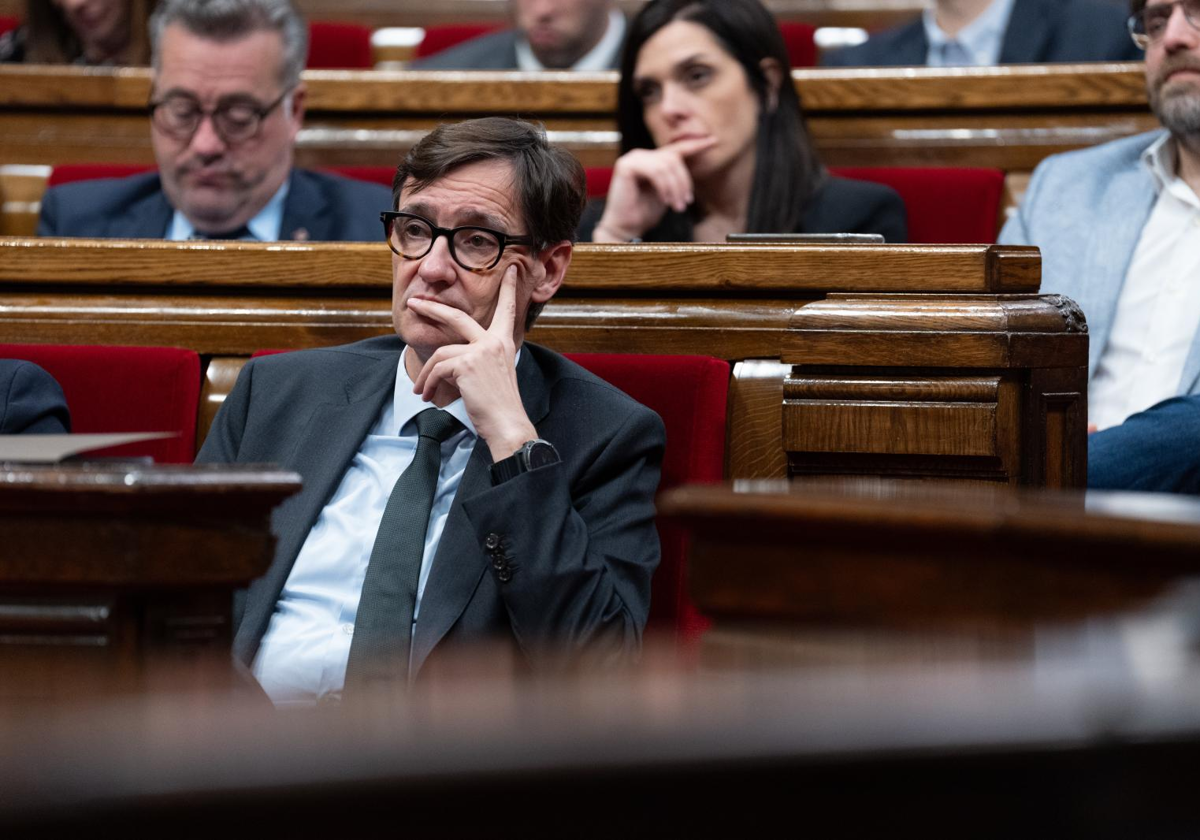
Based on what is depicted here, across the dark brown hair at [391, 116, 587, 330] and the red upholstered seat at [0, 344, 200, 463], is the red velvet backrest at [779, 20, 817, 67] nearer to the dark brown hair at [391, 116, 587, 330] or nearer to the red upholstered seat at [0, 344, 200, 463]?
the dark brown hair at [391, 116, 587, 330]

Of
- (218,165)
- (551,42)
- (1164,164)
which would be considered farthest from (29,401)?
(551,42)

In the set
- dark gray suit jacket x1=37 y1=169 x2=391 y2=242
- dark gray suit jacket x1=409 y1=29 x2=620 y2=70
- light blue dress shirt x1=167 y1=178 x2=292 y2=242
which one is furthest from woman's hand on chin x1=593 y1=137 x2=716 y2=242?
dark gray suit jacket x1=409 y1=29 x2=620 y2=70

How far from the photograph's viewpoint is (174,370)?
1121mm

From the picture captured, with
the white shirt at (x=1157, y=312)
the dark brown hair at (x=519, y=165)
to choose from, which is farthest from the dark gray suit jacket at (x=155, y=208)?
the white shirt at (x=1157, y=312)

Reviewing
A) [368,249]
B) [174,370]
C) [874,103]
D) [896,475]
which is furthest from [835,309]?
[874,103]

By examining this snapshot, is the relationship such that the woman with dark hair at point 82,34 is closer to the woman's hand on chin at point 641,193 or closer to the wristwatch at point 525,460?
the woman's hand on chin at point 641,193

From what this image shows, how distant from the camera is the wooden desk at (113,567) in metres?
0.58

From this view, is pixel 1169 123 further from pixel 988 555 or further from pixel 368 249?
pixel 988 555

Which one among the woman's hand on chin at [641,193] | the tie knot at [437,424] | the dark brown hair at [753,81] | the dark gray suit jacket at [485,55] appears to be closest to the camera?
the tie knot at [437,424]

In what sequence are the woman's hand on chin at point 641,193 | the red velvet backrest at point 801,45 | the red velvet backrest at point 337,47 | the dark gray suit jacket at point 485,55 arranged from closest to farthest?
the woman's hand on chin at point 641,193 → the dark gray suit jacket at point 485,55 → the red velvet backrest at point 801,45 → the red velvet backrest at point 337,47

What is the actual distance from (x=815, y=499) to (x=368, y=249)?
2.21 ft

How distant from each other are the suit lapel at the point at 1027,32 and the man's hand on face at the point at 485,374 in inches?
49.0

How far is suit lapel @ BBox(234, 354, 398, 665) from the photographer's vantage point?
3.20ft

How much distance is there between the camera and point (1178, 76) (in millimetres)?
1477
